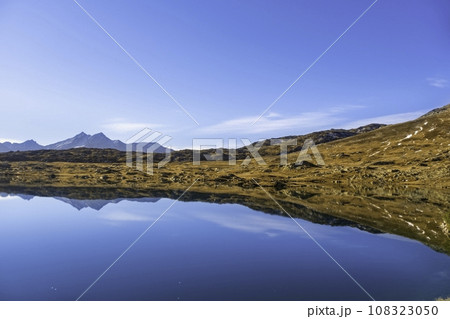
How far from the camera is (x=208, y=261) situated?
24.0 meters

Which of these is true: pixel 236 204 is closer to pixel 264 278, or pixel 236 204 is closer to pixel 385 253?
pixel 385 253

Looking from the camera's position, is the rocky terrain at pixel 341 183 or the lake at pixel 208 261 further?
the rocky terrain at pixel 341 183

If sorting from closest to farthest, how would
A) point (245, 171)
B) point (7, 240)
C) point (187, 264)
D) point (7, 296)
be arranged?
point (7, 296) < point (187, 264) < point (7, 240) < point (245, 171)

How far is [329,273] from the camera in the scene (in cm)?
2120

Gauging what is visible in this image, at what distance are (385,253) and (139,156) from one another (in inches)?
6972

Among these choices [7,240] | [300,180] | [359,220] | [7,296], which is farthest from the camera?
[300,180]

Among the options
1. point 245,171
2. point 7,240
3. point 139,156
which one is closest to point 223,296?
point 7,240

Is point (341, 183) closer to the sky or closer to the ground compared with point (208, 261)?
closer to the sky

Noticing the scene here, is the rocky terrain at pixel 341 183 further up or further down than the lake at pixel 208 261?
further up

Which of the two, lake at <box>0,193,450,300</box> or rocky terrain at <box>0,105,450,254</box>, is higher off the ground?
rocky terrain at <box>0,105,450,254</box>

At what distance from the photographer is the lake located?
17.9m

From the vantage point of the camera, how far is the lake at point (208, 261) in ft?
58.8

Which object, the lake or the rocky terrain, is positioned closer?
the lake

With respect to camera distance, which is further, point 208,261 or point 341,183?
point 341,183
